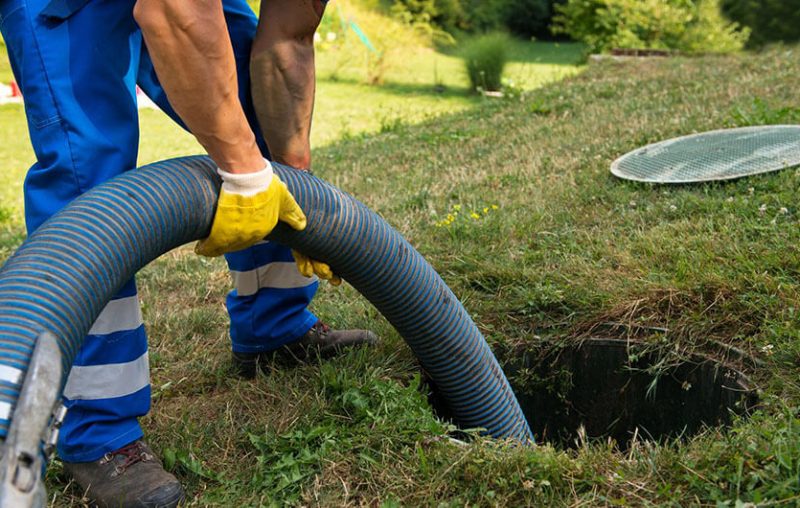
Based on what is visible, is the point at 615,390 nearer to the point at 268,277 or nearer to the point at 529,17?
the point at 268,277

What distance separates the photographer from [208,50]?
1.81 m

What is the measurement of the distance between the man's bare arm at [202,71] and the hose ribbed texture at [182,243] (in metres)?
0.11

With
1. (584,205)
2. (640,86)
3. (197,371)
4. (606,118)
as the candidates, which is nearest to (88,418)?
(197,371)

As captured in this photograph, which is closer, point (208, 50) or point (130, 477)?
point (208, 50)

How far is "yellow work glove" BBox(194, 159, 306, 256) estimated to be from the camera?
1921mm

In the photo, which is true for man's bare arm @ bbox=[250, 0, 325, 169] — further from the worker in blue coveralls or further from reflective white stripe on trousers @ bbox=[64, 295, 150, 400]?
reflective white stripe on trousers @ bbox=[64, 295, 150, 400]

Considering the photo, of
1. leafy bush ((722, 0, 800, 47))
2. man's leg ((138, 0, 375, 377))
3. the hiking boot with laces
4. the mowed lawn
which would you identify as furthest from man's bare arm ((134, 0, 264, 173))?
leafy bush ((722, 0, 800, 47))

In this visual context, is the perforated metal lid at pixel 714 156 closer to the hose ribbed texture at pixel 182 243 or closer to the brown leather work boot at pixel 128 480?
the hose ribbed texture at pixel 182 243

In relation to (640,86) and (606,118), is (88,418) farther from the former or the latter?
(640,86)

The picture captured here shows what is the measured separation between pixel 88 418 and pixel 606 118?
15.5 ft

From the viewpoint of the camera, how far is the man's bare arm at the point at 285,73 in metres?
2.44

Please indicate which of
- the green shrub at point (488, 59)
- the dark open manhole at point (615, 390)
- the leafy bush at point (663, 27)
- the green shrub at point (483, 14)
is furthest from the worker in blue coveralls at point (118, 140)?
the green shrub at point (483, 14)

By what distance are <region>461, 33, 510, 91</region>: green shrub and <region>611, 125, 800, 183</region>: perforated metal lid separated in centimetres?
887

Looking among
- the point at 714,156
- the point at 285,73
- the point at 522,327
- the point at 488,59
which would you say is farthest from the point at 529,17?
the point at 285,73
